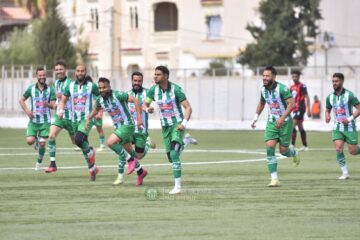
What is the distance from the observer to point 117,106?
21.4 meters

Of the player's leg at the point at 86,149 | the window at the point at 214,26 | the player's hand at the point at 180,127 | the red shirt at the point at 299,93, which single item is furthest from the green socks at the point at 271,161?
the window at the point at 214,26

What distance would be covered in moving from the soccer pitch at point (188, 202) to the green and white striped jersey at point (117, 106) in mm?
1220

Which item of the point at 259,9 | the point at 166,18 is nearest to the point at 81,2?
the point at 166,18

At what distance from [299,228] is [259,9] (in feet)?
197

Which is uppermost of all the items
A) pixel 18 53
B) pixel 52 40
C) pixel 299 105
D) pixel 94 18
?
pixel 94 18

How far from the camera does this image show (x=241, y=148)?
35062mm

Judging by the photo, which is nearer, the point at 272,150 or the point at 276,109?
the point at 272,150

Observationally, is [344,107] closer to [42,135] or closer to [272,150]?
[272,150]

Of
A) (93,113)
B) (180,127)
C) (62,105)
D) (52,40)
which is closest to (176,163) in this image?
(180,127)

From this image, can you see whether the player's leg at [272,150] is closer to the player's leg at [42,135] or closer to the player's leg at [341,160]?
the player's leg at [341,160]

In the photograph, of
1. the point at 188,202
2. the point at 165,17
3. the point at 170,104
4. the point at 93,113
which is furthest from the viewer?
the point at 165,17

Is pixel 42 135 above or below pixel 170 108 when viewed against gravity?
below

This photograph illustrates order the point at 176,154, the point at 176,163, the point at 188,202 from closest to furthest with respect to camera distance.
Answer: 1. the point at 188,202
2. the point at 176,163
3. the point at 176,154

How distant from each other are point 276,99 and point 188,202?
14.2ft
